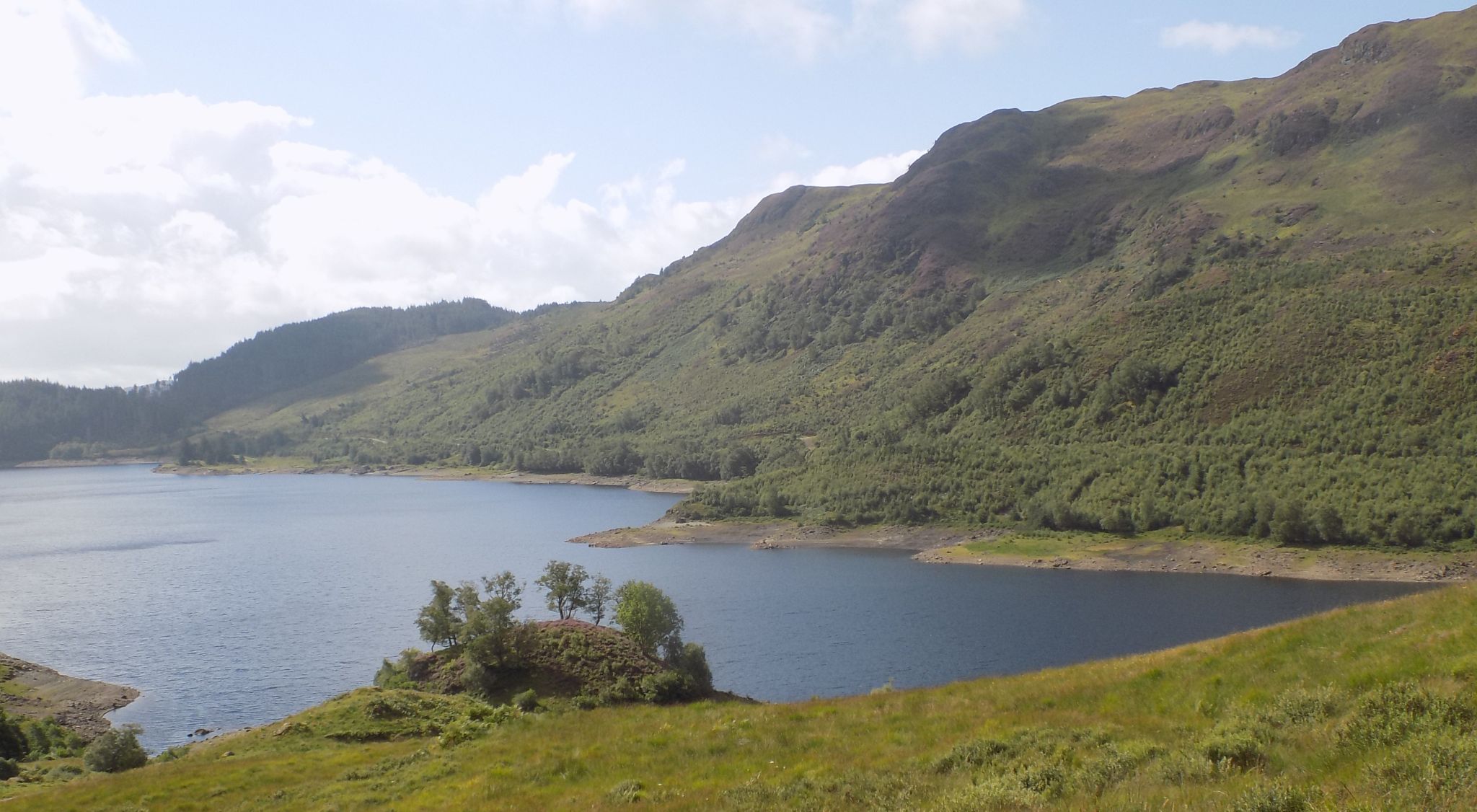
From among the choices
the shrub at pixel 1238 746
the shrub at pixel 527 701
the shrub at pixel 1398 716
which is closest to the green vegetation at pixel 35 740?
the shrub at pixel 527 701

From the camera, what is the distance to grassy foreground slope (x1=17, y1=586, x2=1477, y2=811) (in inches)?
603

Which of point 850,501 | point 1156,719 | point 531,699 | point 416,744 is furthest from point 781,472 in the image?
point 1156,719

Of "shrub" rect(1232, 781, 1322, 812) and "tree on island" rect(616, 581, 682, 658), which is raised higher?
"shrub" rect(1232, 781, 1322, 812)

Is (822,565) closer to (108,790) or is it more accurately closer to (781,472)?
(781,472)

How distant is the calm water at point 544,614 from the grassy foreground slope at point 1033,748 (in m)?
45.1

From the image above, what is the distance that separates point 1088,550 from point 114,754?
112 meters

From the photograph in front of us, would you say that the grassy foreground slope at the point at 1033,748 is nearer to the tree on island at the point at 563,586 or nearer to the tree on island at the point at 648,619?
the tree on island at the point at 648,619

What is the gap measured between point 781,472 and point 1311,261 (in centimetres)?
10393

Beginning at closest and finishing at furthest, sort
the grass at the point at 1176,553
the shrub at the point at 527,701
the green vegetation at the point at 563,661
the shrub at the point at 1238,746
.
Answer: the shrub at the point at 1238,746 → the shrub at the point at 527,701 → the green vegetation at the point at 563,661 → the grass at the point at 1176,553

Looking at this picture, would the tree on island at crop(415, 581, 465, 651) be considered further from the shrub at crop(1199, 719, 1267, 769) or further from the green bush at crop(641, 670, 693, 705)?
the shrub at crop(1199, 719, 1267, 769)

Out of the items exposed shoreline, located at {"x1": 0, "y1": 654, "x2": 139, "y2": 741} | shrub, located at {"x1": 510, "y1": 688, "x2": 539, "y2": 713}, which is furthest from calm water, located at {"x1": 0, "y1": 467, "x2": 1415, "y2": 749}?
shrub, located at {"x1": 510, "y1": 688, "x2": 539, "y2": 713}

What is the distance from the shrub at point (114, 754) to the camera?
42188mm

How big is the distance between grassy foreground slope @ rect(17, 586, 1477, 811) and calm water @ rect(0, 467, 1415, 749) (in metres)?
45.1

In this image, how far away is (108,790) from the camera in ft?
103
